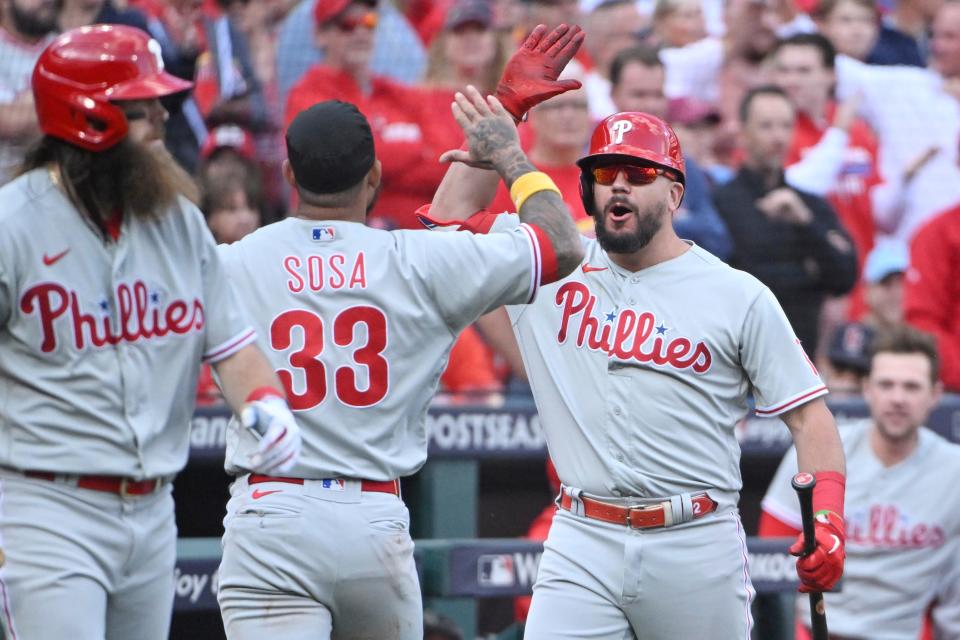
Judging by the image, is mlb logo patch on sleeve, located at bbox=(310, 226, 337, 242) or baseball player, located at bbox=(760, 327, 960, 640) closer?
mlb logo patch on sleeve, located at bbox=(310, 226, 337, 242)

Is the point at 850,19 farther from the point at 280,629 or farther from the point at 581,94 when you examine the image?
the point at 280,629

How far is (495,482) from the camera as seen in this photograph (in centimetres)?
691

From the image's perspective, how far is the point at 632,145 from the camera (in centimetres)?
459

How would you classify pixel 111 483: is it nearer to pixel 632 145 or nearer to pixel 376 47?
pixel 632 145

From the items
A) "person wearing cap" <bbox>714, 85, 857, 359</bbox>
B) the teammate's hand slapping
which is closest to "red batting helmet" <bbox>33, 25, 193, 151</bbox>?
the teammate's hand slapping

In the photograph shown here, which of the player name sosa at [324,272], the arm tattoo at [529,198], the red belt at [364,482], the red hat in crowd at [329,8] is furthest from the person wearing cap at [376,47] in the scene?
the red belt at [364,482]

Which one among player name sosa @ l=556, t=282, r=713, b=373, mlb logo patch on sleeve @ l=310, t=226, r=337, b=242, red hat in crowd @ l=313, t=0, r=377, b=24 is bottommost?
player name sosa @ l=556, t=282, r=713, b=373

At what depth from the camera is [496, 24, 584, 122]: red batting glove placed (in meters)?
4.52

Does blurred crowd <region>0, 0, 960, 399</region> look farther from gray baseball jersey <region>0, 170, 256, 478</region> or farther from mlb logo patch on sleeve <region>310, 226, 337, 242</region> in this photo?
gray baseball jersey <region>0, 170, 256, 478</region>

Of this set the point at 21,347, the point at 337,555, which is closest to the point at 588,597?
the point at 337,555

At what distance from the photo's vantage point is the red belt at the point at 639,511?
4.43 metres

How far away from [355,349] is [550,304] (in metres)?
0.88

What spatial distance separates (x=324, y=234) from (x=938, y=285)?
195 inches

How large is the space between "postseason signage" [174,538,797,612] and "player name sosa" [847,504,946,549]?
5.57 feet
